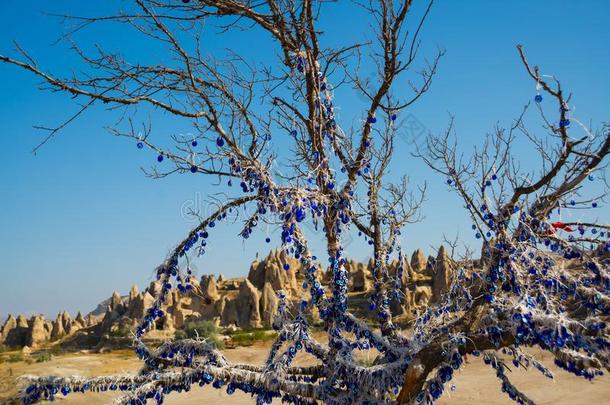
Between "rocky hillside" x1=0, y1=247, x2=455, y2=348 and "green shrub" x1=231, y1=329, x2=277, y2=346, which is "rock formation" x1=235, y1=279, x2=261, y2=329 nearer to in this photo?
"rocky hillside" x1=0, y1=247, x2=455, y2=348

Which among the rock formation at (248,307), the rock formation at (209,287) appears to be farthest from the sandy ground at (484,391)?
the rock formation at (209,287)

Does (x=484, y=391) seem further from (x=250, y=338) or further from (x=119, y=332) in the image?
(x=119, y=332)

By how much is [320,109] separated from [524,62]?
2.22 metres

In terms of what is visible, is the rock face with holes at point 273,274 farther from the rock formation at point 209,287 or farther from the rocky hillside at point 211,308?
the rock formation at point 209,287

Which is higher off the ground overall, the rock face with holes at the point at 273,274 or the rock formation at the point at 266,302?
the rock face with holes at the point at 273,274

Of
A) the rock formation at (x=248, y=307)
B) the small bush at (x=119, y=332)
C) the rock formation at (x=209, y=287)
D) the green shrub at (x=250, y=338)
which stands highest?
the rock formation at (x=209, y=287)

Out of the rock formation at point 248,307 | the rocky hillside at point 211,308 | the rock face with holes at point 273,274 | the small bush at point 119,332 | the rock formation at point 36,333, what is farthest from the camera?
the rock face with holes at point 273,274

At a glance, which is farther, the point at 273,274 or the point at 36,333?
the point at 273,274

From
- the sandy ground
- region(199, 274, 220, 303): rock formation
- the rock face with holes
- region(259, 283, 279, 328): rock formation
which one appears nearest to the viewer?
the sandy ground

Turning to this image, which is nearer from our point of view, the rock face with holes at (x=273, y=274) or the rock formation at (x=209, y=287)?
the rock face with holes at (x=273, y=274)

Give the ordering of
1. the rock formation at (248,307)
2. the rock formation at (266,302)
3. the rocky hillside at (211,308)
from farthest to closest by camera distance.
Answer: the rock formation at (266,302) → the rock formation at (248,307) → the rocky hillside at (211,308)

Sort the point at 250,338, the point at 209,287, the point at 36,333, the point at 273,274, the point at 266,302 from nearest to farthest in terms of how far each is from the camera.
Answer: the point at 250,338 → the point at 266,302 → the point at 36,333 → the point at 273,274 → the point at 209,287

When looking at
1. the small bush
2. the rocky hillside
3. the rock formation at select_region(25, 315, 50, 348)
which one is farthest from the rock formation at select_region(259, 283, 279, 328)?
the rock formation at select_region(25, 315, 50, 348)

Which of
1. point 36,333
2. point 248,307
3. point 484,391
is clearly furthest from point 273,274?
point 484,391
